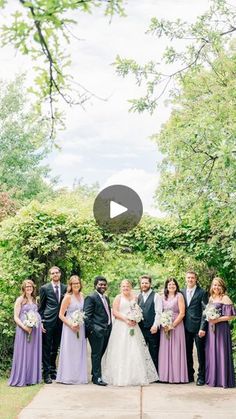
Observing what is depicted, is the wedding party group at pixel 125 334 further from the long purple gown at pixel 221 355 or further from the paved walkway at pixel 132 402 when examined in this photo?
the paved walkway at pixel 132 402

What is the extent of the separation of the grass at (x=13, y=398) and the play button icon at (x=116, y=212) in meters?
3.20

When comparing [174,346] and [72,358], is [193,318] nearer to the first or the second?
[174,346]

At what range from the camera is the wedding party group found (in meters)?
8.89

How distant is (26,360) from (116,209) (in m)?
3.36

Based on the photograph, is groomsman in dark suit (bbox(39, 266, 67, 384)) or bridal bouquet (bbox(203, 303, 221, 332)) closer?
bridal bouquet (bbox(203, 303, 221, 332))

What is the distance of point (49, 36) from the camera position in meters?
2.97

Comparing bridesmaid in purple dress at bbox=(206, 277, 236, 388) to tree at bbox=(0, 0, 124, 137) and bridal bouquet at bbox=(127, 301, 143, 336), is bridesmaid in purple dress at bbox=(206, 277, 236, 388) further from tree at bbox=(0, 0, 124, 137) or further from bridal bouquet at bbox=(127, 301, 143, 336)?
tree at bbox=(0, 0, 124, 137)

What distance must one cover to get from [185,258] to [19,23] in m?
8.60

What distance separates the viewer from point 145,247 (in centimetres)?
1084

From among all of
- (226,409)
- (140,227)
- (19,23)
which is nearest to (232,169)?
(226,409)

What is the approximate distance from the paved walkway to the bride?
23 cm

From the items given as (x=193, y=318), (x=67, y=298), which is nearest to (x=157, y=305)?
(x=193, y=318)

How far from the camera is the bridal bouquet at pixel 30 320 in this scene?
8.83m

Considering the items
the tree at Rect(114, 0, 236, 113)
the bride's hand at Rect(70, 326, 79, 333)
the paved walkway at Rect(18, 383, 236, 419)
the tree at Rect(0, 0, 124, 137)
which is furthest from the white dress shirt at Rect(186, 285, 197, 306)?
the tree at Rect(0, 0, 124, 137)
